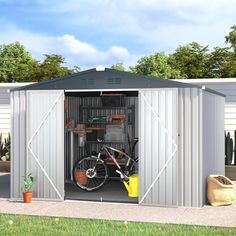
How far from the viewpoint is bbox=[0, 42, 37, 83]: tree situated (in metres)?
45.9

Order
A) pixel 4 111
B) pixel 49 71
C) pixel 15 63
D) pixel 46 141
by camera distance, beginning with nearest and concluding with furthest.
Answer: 1. pixel 46 141
2. pixel 4 111
3. pixel 49 71
4. pixel 15 63

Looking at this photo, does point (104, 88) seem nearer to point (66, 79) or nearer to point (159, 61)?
point (66, 79)

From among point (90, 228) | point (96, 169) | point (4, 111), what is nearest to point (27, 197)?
point (96, 169)

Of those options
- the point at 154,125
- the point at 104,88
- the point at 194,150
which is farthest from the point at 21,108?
the point at 194,150

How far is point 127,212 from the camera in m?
8.78

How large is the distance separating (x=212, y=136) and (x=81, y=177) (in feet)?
8.79

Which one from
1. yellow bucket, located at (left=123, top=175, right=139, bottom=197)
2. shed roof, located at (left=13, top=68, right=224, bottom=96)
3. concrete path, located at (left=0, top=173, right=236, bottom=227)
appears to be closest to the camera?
concrete path, located at (left=0, top=173, right=236, bottom=227)

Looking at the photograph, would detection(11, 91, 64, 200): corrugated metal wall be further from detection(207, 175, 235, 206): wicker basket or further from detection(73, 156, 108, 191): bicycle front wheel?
detection(207, 175, 235, 206): wicker basket

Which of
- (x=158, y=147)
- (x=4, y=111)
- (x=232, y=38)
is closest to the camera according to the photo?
(x=158, y=147)

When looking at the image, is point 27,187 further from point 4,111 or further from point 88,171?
point 4,111

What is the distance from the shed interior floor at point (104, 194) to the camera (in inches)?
395

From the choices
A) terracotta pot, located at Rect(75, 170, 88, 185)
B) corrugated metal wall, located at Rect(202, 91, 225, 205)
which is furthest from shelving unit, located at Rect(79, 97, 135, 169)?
corrugated metal wall, located at Rect(202, 91, 225, 205)

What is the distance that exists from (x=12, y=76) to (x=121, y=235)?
41521mm

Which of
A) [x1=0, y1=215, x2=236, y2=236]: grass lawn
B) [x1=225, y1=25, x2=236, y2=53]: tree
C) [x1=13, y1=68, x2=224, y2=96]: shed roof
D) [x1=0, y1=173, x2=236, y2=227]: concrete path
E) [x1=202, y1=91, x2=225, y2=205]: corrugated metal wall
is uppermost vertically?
[x1=225, y1=25, x2=236, y2=53]: tree
